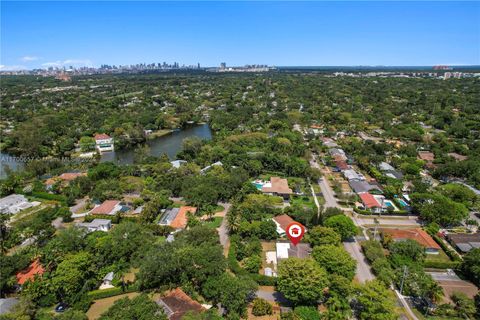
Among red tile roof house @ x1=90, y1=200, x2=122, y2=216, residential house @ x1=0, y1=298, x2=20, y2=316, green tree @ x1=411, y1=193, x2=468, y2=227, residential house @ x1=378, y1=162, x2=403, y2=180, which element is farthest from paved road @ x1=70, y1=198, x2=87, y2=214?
residential house @ x1=378, y1=162, x2=403, y2=180

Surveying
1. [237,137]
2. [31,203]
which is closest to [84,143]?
[31,203]

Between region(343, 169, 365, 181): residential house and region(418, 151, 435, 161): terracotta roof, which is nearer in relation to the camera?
region(343, 169, 365, 181): residential house

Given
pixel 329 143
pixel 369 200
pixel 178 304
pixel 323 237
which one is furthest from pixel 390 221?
pixel 329 143

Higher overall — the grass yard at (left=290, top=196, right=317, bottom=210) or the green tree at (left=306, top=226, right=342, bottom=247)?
the green tree at (left=306, top=226, right=342, bottom=247)

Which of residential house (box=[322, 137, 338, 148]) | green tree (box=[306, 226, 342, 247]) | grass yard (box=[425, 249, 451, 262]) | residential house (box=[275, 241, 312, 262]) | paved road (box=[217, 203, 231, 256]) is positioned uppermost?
green tree (box=[306, 226, 342, 247])

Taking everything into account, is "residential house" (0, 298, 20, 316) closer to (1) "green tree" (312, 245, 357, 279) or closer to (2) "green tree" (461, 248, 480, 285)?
(1) "green tree" (312, 245, 357, 279)
